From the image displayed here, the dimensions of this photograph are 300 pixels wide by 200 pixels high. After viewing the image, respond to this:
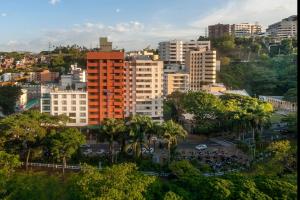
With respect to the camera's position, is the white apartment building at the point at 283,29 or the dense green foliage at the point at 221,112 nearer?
the dense green foliage at the point at 221,112

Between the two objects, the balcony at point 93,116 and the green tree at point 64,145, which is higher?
the balcony at point 93,116

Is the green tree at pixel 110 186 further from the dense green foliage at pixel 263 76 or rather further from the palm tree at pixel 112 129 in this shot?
the dense green foliage at pixel 263 76

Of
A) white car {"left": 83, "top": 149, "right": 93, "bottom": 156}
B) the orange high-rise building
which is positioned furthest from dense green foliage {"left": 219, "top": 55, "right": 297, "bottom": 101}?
white car {"left": 83, "top": 149, "right": 93, "bottom": 156}

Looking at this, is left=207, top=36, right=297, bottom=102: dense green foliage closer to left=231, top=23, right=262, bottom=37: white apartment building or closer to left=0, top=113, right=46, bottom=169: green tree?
left=231, top=23, right=262, bottom=37: white apartment building

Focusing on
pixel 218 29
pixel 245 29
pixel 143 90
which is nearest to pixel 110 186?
pixel 143 90

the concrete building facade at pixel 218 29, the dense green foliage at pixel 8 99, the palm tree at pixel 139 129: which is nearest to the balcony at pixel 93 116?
the dense green foliage at pixel 8 99

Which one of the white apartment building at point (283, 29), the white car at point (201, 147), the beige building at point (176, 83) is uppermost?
the white apartment building at point (283, 29)
